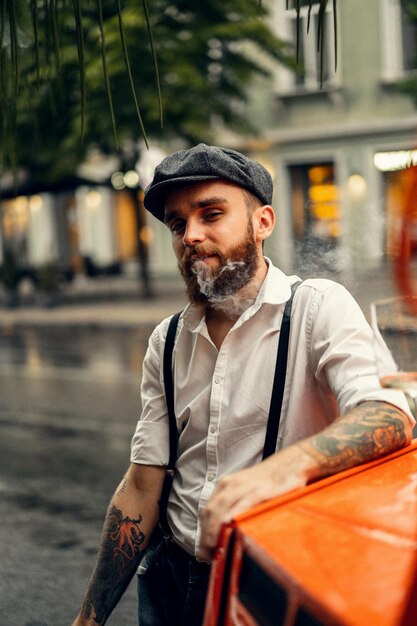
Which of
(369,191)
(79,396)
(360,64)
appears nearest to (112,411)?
(79,396)

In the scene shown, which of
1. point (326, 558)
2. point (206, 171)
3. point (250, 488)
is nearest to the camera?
point (326, 558)

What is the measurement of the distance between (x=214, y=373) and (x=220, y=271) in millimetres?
213

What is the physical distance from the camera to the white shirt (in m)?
1.67

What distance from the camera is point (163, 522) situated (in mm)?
1903

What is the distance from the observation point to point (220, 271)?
5.73ft

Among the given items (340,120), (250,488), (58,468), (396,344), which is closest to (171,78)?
(340,120)

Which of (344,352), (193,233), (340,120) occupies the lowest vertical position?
(344,352)

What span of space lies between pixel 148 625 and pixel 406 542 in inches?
41.4

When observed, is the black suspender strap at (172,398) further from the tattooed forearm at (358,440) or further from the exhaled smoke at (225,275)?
the tattooed forearm at (358,440)

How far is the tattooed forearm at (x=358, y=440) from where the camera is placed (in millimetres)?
1380

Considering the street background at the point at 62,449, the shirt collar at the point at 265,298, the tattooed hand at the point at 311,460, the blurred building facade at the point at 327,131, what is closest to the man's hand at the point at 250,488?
the tattooed hand at the point at 311,460

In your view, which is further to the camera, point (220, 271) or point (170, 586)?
point (170, 586)

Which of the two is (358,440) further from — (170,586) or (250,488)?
(170,586)

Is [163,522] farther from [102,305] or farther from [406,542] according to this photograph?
[102,305]
